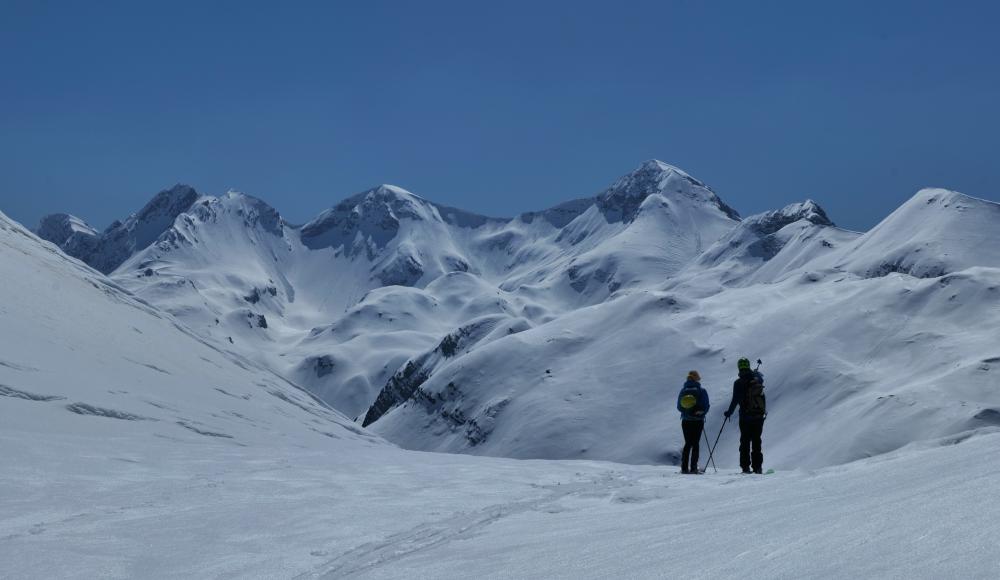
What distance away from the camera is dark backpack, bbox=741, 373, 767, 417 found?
66.9 ft

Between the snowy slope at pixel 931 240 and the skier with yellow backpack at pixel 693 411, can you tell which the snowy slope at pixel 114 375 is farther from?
the snowy slope at pixel 931 240

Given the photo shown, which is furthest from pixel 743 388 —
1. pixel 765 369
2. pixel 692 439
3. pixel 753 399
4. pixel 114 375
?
pixel 765 369

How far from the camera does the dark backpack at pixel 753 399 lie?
20391mm

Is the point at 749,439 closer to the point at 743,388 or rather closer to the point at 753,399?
the point at 753,399

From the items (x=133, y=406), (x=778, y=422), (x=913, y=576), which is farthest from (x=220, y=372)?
(x=778, y=422)

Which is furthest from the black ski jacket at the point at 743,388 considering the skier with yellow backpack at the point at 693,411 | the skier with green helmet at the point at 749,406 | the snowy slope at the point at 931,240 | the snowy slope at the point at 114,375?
the snowy slope at the point at 931,240

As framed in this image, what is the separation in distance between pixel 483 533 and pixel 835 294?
110 metres

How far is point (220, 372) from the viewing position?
4719cm

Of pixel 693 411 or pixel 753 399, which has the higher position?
pixel 753 399

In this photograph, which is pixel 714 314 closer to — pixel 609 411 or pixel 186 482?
pixel 609 411

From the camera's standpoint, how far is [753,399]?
20531 mm

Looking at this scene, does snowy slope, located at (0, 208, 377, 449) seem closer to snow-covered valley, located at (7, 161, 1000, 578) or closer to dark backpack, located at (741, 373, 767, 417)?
snow-covered valley, located at (7, 161, 1000, 578)

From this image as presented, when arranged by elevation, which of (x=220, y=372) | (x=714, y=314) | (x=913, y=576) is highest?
(x=714, y=314)

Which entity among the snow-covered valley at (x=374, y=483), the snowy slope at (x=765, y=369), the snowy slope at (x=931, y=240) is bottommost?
the snow-covered valley at (x=374, y=483)
